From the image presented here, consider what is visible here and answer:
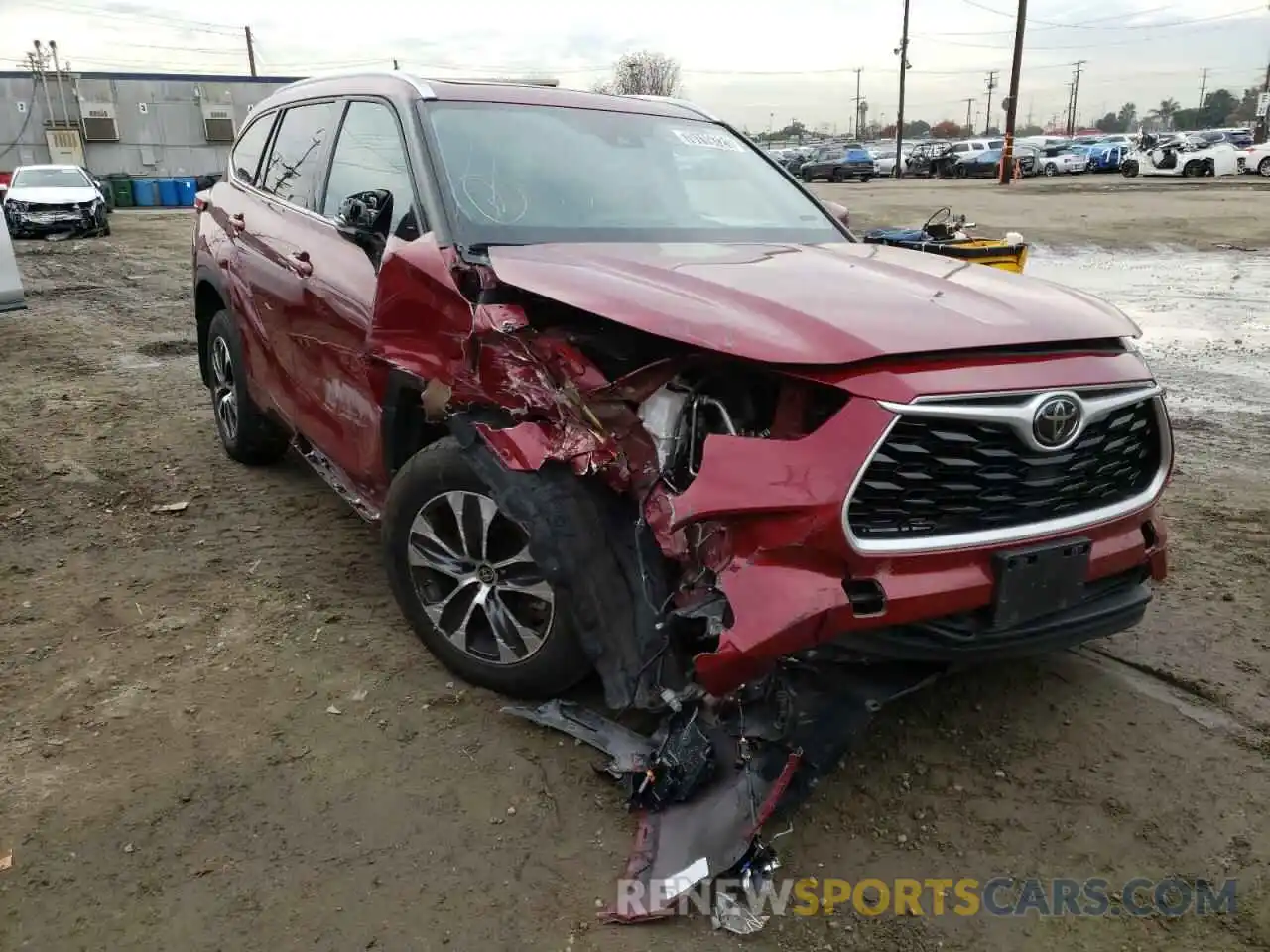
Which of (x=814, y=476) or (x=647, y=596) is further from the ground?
(x=814, y=476)

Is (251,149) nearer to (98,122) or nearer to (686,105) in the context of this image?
(686,105)

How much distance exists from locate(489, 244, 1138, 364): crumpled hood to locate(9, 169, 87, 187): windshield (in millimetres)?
21094

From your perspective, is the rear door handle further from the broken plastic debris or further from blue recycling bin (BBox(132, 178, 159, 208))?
blue recycling bin (BBox(132, 178, 159, 208))

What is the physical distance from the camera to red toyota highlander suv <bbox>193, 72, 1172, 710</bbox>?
94.5 inches

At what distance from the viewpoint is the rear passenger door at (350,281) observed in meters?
3.49

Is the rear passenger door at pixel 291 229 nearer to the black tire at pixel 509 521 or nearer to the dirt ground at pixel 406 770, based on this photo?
the dirt ground at pixel 406 770

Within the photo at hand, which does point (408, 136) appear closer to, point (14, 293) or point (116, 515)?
point (116, 515)

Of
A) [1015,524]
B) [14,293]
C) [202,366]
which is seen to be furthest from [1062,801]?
[14,293]

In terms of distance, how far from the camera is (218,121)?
126 feet

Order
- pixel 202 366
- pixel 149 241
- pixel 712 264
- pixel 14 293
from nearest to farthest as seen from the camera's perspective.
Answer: pixel 712 264 → pixel 202 366 → pixel 14 293 → pixel 149 241

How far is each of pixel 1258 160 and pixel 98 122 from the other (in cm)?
4063

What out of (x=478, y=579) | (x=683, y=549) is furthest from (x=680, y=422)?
(x=478, y=579)

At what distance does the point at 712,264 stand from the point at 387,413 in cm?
123

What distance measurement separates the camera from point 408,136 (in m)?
3.59
